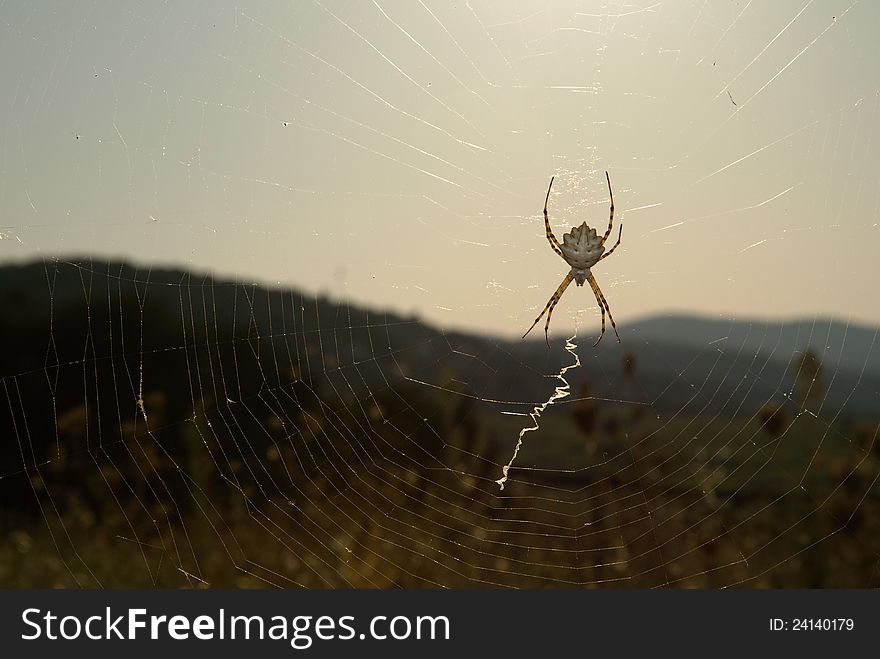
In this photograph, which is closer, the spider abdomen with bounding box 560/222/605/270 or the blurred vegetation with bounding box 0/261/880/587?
the blurred vegetation with bounding box 0/261/880/587

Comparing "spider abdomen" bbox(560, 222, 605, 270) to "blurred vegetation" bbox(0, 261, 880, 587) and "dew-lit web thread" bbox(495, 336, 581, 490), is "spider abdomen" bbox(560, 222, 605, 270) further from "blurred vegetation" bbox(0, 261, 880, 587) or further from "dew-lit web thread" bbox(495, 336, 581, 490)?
"blurred vegetation" bbox(0, 261, 880, 587)

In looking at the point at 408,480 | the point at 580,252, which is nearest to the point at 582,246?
the point at 580,252

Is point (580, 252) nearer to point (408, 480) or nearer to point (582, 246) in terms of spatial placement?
point (582, 246)

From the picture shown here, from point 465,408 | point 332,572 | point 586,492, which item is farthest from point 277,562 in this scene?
Answer: point 586,492

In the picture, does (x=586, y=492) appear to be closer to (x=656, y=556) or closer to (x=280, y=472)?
(x=656, y=556)

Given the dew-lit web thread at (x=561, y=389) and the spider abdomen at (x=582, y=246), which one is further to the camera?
the spider abdomen at (x=582, y=246)

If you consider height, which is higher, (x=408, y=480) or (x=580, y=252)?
(x=580, y=252)

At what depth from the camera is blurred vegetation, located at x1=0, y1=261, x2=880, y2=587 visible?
6.52 metres

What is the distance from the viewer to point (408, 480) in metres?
7.81

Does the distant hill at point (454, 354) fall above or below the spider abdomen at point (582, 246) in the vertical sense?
below

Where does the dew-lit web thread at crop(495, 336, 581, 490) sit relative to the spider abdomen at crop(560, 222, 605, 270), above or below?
below

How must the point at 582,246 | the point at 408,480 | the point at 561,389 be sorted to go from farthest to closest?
1. the point at 408,480
2. the point at 561,389
3. the point at 582,246

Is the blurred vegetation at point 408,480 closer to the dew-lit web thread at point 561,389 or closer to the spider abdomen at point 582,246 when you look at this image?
the dew-lit web thread at point 561,389

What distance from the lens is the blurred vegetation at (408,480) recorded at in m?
6.52
